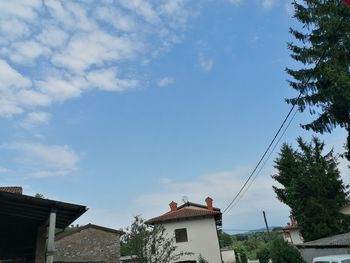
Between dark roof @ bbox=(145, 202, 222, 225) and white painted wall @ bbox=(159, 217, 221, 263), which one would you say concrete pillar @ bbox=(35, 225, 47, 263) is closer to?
dark roof @ bbox=(145, 202, 222, 225)

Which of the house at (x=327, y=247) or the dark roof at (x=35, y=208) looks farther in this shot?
the house at (x=327, y=247)

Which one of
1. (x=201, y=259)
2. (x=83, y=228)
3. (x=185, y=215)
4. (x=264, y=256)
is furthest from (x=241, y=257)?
(x=83, y=228)

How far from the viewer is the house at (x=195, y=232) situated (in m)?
34.2

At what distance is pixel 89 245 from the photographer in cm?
2983

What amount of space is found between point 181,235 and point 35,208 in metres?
26.7

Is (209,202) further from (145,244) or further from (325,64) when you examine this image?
(325,64)

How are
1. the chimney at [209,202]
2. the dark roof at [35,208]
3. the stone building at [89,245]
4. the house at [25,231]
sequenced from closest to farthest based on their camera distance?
the dark roof at [35,208], the house at [25,231], the stone building at [89,245], the chimney at [209,202]

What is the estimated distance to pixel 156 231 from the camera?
22.5 metres

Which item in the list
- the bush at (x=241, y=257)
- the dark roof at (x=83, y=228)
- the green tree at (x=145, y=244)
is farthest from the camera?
the bush at (x=241, y=257)

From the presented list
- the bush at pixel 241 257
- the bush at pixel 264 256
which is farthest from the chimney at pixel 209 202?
the bush at pixel 241 257

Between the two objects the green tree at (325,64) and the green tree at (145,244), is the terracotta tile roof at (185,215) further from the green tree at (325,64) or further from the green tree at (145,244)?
the green tree at (325,64)

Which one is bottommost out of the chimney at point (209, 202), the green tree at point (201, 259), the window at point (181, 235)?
the green tree at point (201, 259)

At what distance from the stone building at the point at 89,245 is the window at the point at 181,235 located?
648cm

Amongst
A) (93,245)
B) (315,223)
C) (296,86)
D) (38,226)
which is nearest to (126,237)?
(93,245)
